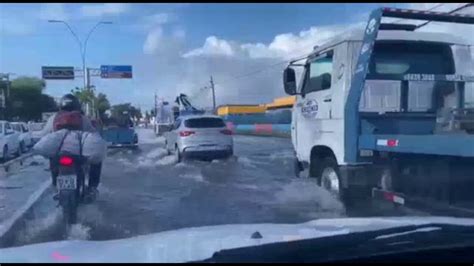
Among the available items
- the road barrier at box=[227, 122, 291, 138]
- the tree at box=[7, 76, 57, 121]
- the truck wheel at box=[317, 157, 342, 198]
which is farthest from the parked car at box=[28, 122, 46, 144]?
the road barrier at box=[227, 122, 291, 138]

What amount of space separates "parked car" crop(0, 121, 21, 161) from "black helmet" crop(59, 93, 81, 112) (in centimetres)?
1107

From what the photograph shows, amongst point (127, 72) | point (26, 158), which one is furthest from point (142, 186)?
point (26, 158)

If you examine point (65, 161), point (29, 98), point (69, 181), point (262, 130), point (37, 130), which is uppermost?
point (29, 98)

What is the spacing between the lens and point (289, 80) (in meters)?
9.28

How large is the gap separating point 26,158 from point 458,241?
58.6 ft

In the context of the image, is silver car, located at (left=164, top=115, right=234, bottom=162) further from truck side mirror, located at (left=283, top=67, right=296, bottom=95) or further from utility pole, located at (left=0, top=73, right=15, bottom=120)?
truck side mirror, located at (left=283, top=67, right=296, bottom=95)

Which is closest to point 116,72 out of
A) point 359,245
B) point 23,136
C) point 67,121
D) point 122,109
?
point 67,121

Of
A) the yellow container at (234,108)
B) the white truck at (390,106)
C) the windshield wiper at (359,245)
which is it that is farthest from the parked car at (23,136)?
the windshield wiper at (359,245)

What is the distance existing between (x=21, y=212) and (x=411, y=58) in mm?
5455

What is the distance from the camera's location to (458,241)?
136 inches

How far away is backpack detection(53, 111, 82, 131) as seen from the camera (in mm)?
7379

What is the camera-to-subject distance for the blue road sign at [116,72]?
6746 mm

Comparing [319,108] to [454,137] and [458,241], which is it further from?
[458,241]

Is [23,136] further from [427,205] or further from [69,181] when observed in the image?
[427,205]
